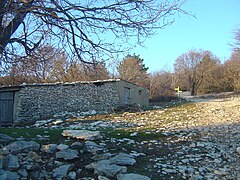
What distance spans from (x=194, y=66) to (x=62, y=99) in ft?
109

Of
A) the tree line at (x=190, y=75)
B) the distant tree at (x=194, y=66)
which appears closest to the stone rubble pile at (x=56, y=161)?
the tree line at (x=190, y=75)

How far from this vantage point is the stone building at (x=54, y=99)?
16.7 metres

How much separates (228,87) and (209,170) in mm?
39533

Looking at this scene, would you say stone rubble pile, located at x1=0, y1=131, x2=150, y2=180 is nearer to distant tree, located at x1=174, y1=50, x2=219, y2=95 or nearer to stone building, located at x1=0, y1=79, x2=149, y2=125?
stone building, located at x1=0, y1=79, x2=149, y2=125

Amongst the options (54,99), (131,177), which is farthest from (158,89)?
(131,177)

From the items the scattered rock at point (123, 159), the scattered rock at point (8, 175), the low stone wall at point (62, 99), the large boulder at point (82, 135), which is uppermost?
the low stone wall at point (62, 99)

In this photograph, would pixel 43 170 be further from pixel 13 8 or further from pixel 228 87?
pixel 228 87

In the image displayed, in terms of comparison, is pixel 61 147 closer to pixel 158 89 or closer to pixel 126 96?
pixel 126 96

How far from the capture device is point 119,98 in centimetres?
2019

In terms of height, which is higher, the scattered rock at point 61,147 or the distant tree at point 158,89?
the distant tree at point 158,89

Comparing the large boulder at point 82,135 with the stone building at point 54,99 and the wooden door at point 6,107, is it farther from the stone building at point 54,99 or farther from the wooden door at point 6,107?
the wooden door at point 6,107

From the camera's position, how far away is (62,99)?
1778cm

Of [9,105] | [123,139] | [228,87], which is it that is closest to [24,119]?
[9,105]

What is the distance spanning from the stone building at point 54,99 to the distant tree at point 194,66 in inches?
1080
